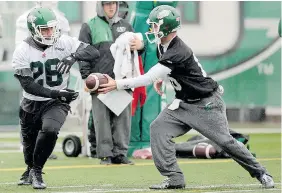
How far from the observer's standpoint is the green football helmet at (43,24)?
8188 millimetres

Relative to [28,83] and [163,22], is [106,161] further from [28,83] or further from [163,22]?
[163,22]

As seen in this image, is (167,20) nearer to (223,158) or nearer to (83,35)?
(83,35)

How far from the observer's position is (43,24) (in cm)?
818

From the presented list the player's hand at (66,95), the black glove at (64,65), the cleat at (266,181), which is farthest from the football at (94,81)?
the cleat at (266,181)

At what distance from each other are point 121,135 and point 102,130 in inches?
9.1

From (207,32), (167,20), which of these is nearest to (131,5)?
(207,32)

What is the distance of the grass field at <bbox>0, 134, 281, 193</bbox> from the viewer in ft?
26.5

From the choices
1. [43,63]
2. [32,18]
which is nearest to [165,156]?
[43,63]

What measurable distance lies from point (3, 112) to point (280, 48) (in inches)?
201

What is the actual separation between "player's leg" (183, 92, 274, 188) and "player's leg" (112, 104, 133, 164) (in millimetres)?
2787

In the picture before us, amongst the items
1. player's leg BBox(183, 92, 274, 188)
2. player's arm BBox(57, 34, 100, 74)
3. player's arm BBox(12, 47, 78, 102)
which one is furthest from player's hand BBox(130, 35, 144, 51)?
player's leg BBox(183, 92, 274, 188)

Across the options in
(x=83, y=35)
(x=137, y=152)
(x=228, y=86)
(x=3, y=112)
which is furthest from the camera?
(x=228, y=86)

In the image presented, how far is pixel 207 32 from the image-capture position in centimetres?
1720

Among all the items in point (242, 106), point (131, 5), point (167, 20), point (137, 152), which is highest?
point (167, 20)
